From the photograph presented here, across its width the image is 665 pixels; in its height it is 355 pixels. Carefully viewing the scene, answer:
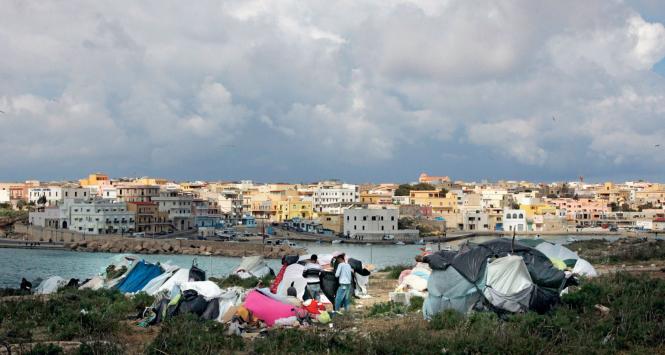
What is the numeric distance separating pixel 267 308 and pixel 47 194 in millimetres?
75003

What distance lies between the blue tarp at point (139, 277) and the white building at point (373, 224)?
48.0 metres

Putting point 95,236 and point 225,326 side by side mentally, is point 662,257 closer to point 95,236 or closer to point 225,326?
point 225,326

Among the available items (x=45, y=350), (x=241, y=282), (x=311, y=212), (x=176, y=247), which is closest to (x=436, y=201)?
A: (x=311, y=212)

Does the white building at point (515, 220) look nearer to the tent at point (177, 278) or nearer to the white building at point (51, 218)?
the white building at point (51, 218)

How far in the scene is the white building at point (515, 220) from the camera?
72.1 meters

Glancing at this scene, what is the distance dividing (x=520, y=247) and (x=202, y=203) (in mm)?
62267

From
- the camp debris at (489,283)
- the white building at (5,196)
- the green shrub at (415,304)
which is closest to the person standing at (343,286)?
the green shrub at (415,304)

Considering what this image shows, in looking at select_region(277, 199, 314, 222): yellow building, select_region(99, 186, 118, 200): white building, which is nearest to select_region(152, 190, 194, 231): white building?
select_region(99, 186, 118, 200): white building

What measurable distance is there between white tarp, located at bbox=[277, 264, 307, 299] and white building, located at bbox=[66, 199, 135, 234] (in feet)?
163

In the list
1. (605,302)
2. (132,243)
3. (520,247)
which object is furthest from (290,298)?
(132,243)

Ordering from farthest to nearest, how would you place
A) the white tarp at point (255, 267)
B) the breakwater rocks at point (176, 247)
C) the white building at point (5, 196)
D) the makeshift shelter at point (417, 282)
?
the white building at point (5, 196)
the breakwater rocks at point (176, 247)
the white tarp at point (255, 267)
the makeshift shelter at point (417, 282)

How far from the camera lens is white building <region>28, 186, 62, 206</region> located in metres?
76.6

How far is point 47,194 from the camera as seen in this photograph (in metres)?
77.7

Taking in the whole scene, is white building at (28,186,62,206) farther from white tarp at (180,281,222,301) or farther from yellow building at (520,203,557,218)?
white tarp at (180,281,222,301)
